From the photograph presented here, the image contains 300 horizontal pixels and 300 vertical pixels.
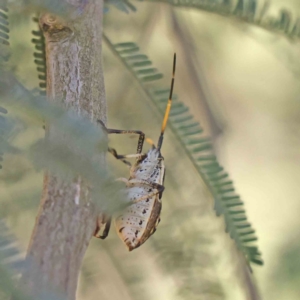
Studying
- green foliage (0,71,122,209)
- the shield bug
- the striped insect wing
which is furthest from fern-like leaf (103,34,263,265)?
green foliage (0,71,122,209)

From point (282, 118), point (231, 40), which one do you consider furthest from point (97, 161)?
point (282, 118)

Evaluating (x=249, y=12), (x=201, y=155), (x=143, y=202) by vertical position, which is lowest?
(x=143, y=202)

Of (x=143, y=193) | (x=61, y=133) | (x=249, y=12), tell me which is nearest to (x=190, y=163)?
(x=143, y=193)

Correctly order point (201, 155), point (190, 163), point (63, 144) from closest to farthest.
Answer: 1. point (63, 144)
2. point (201, 155)
3. point (190, 163)

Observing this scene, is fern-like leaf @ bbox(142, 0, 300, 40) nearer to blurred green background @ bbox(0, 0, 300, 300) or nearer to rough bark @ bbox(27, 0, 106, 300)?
blurred green background @ bbox(0, 0, 300, 300)

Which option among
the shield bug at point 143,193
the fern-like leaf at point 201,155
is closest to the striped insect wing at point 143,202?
the shield bug at point 143,193

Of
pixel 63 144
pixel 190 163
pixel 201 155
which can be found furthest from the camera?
pixel 190 163

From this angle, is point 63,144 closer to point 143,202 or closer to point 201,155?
point 201,155
